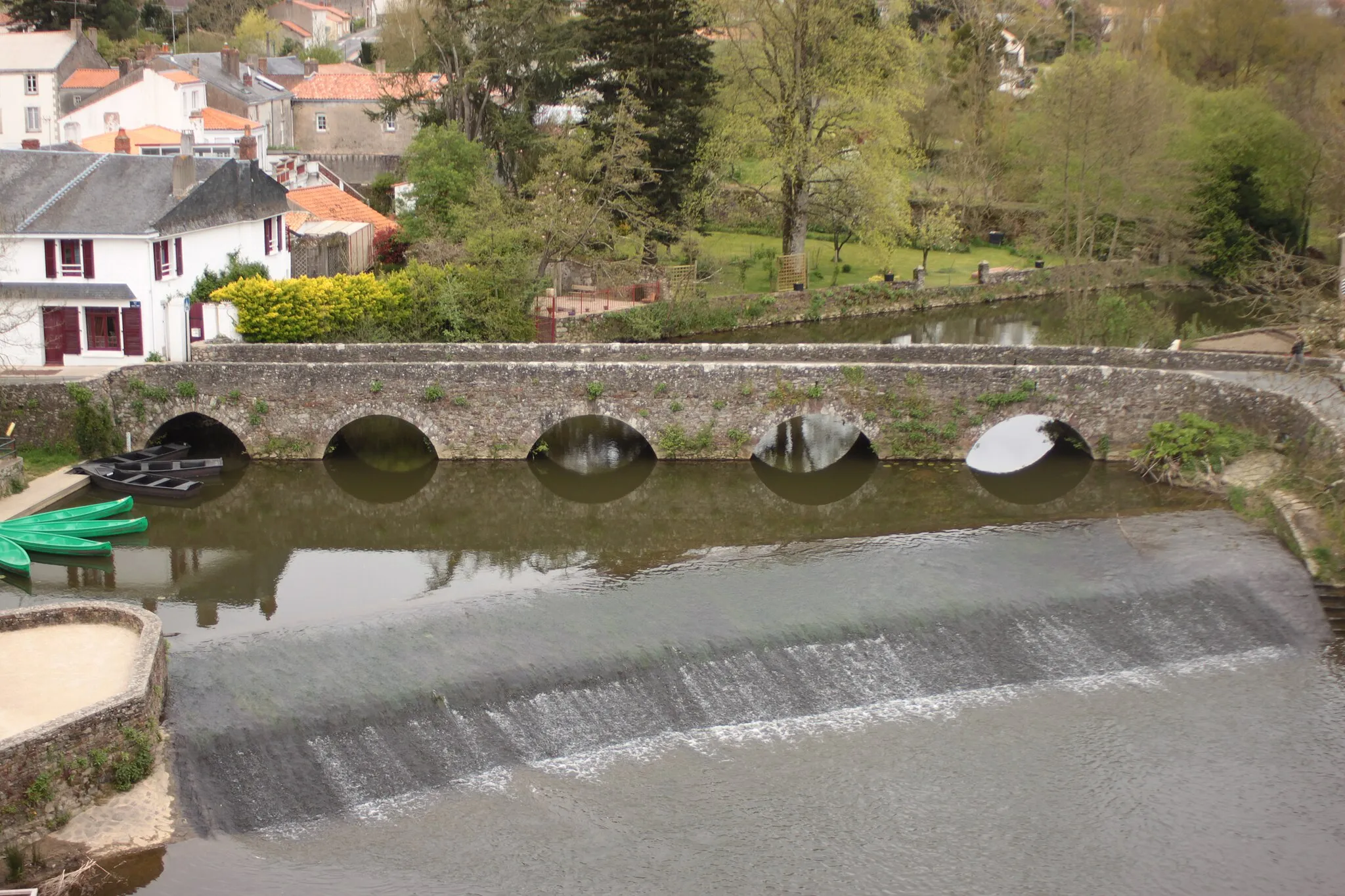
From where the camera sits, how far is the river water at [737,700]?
57.0ft

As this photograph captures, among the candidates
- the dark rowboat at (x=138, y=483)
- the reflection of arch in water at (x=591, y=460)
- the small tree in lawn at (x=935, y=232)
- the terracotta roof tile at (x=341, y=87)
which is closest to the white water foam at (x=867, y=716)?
the reflection of arch in water at (x=591, y=460)

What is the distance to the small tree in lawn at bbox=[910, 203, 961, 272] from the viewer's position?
50719 millimetres

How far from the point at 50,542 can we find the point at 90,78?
45234 millimetres

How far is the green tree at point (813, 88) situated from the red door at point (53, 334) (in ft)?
74.8

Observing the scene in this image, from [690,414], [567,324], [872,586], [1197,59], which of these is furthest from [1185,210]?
[872,586]

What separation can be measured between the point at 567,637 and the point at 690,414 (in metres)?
10.5

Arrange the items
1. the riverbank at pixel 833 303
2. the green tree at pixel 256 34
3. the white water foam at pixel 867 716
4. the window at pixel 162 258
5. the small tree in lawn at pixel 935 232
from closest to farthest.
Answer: the white water foam at pixel 867 716 → the window at pixel 162 258 → the riverbank at pixel 833 303 → the small tree in lawn at pixel 935 232 → the green tree at pixel 256 34

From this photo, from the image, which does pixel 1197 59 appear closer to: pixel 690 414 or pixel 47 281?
A: pixel 690 414

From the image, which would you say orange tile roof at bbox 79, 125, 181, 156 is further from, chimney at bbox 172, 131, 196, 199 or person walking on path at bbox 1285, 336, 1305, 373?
person walking on path at bbox 1285, 336, 1305, 373

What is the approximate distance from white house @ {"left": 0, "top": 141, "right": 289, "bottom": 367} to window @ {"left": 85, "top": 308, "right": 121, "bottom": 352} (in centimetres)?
2

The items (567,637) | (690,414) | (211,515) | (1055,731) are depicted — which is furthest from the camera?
Result: (690,414)

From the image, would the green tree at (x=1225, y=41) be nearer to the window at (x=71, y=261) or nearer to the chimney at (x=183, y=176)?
the chimney at (x=183, y=176)

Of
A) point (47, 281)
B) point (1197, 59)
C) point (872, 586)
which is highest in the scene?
point (1197, 59)

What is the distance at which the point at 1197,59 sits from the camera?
64312mm
